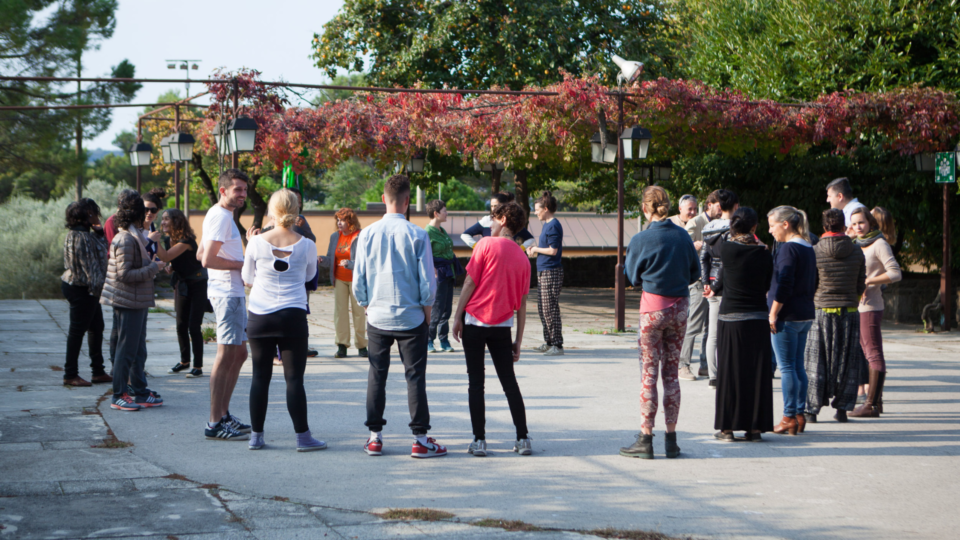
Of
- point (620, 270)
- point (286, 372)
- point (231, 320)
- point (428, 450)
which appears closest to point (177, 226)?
point (231, 320)

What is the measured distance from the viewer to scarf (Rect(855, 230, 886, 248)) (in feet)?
22.0

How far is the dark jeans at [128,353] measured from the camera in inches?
259

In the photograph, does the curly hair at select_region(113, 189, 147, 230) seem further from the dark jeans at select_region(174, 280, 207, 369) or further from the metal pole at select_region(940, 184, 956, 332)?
the metal pole at select_region(940, 184, 956, 332)

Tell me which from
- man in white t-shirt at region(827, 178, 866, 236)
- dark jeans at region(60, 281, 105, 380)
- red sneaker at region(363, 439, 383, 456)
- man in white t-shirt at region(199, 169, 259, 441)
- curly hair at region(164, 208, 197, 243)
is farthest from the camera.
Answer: curly hair at region(164, 208, 197, 243)

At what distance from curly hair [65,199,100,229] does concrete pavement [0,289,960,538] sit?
1446 mm

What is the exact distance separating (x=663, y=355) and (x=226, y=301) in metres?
2.96

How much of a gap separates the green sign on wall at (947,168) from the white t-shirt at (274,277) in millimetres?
11272

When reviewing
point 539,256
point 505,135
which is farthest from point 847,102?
point 539,256

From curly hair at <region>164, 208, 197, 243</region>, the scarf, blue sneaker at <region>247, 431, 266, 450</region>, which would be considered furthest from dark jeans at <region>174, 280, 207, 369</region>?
the scarf

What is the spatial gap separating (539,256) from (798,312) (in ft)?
12.8

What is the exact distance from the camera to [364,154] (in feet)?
47.3

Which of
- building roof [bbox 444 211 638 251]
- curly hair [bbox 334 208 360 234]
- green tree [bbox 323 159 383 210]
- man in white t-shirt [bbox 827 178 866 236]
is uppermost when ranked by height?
green tree [bbox 323 159 383 210]

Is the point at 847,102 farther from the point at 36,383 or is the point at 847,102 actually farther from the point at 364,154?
the point at 36,383

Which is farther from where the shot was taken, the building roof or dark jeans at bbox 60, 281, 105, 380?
the building roof
